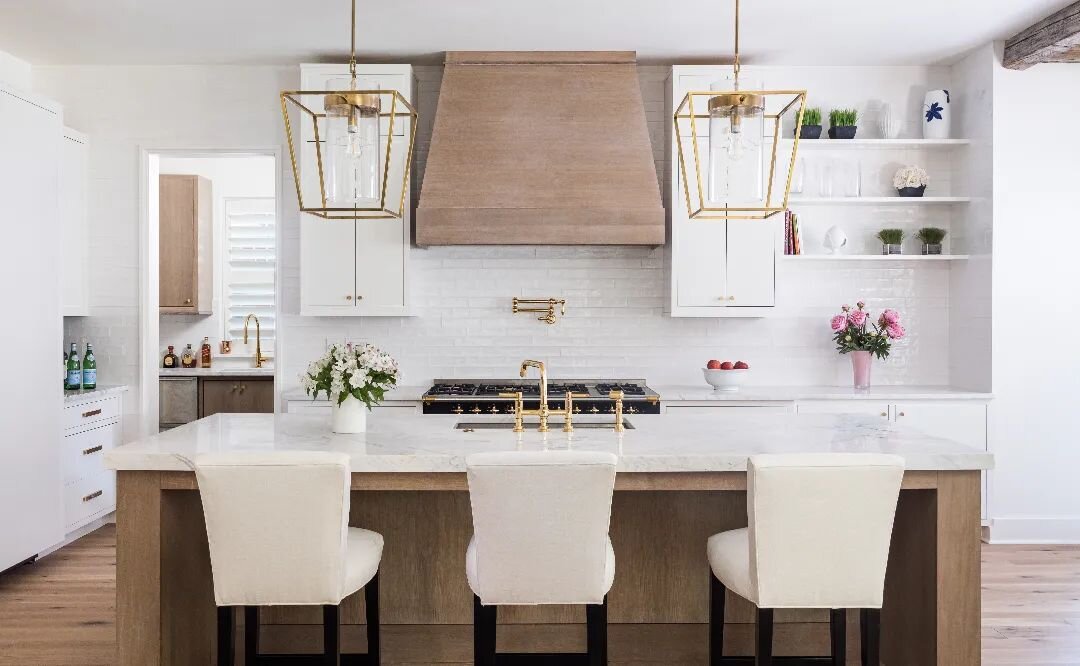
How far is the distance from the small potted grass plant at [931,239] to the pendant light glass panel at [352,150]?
154 inches

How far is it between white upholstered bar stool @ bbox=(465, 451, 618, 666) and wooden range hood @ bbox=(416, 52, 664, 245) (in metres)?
2.61

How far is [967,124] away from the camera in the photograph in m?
5.21

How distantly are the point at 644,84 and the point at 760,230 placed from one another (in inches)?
46.7

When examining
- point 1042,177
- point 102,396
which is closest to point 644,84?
point 1042,177

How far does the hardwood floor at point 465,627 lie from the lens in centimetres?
316

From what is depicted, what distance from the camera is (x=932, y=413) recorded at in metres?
4.89

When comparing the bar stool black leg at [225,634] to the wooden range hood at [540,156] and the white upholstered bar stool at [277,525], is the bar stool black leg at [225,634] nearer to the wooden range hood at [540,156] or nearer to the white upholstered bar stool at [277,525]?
the white upholstered bar stool at [277,525]

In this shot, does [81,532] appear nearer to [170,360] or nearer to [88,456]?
[88,456]

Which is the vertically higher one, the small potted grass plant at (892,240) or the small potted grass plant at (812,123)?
the small potted grass plant at (812,123)

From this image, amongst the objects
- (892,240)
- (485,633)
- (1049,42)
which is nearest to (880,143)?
(892,240)

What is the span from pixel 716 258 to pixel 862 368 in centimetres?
111

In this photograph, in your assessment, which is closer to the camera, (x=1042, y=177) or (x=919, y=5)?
(x=919, y=5)

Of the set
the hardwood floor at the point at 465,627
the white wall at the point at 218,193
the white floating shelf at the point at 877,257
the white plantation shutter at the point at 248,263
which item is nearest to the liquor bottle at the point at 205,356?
the white wall at the point at 218,193

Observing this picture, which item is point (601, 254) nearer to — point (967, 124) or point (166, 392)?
point (967, 124)
